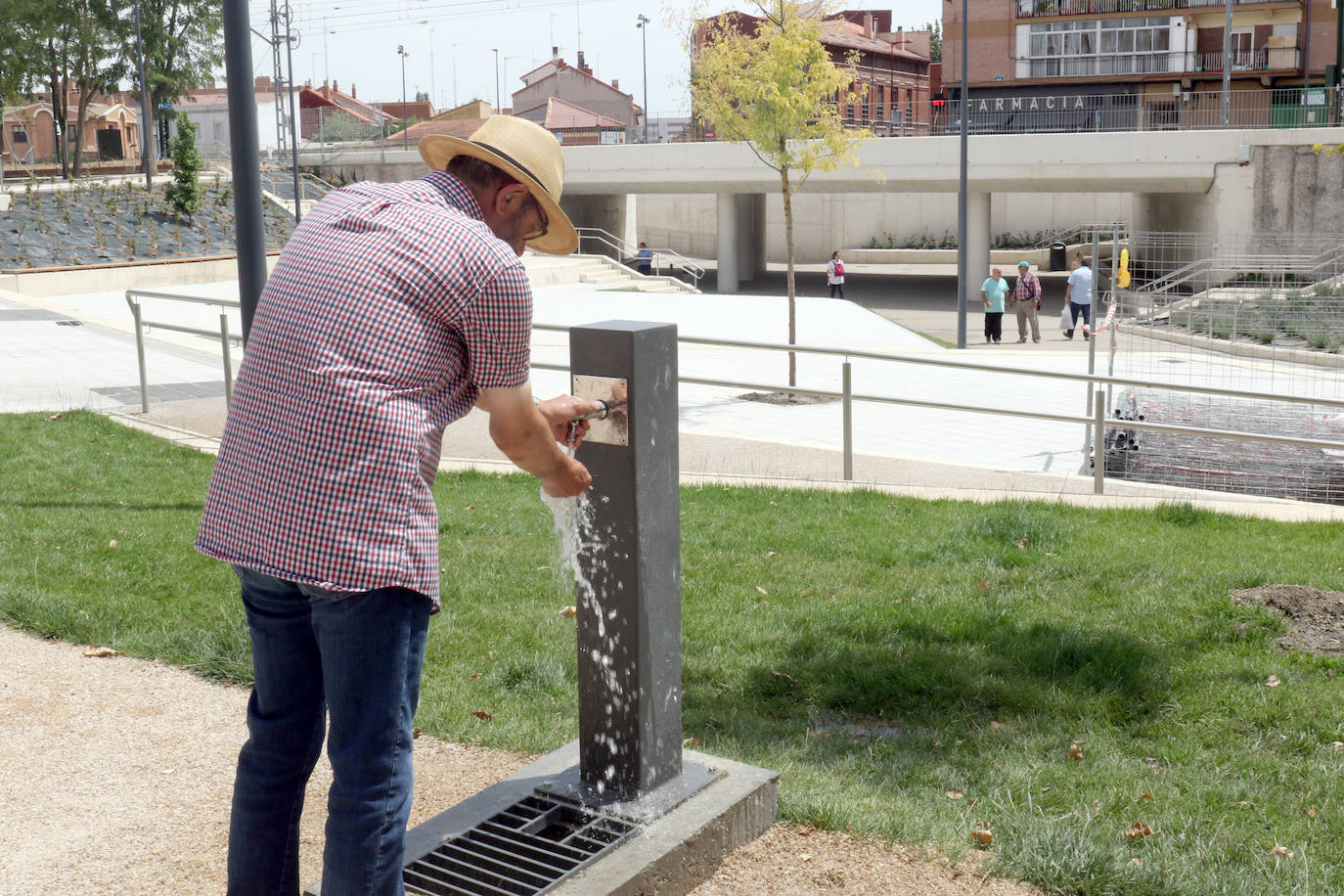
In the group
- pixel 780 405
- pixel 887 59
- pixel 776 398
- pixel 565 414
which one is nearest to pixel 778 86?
pixel 776 398

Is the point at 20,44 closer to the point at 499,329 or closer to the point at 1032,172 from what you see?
the point at 1032,172

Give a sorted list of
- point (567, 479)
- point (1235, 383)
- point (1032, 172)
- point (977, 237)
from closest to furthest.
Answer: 1. point (567, 479)
2. point (1235, 383)
3. point (1032, 172)
4. point (977, 237)

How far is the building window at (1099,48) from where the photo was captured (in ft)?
171

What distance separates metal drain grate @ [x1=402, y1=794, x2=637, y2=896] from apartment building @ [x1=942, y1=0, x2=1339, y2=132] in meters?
46.5

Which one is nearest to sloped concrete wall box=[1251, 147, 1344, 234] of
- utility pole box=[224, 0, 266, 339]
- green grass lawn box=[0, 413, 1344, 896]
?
green grass lawn box=[0, 413, 1344, 896]

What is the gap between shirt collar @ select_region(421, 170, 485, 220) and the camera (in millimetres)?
2621

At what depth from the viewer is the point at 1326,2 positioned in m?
48.6

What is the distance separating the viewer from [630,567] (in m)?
3.29

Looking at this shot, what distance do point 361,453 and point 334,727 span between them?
0.56 meters

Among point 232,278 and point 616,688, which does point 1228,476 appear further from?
point 232,278

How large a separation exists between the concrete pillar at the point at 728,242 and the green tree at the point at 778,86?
22730 mm

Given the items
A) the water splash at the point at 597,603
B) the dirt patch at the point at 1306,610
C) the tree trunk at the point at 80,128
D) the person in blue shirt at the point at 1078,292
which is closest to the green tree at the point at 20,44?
the tree trunk at the point at 80,128

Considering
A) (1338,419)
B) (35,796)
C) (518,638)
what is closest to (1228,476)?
(1338,419)

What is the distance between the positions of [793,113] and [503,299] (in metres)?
15.4
